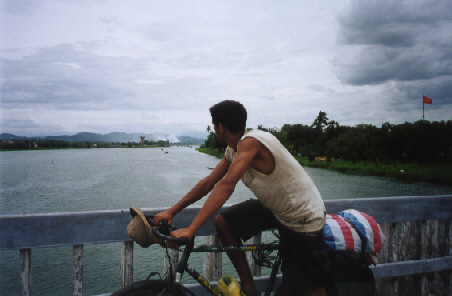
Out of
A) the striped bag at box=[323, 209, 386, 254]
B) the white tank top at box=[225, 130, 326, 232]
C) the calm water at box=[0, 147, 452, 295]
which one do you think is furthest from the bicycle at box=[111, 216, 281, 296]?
the calm water at box=[0, 147, 452, 295]

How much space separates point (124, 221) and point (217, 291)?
87 centimetres

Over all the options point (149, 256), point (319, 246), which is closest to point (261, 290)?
point (319, 246)

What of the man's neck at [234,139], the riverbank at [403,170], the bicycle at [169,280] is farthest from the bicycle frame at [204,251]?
the riverbank at [403,170]

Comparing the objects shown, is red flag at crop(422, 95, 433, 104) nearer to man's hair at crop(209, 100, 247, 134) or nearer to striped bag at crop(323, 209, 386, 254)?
striped bag at crop(323, 209, 386, 254)

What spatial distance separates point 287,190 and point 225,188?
1.53 ft

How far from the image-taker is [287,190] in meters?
2.42

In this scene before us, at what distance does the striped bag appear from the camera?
2559 millimetres

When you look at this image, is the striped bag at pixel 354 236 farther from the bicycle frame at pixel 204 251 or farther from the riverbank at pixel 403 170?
the riverbank at pixel 403 170

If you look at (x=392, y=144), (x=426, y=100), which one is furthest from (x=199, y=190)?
(x=426, y=100)

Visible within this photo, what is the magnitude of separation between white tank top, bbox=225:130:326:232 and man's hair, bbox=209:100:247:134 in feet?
0.46

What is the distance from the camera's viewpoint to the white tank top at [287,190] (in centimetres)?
238

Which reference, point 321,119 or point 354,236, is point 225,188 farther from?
point 321,119

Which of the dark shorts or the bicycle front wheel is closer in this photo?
the bicycle front wheel

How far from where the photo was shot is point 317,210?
2.49 m
